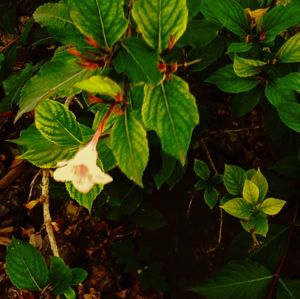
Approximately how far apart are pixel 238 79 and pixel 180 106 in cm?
42

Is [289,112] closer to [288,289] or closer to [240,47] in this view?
[240,47]

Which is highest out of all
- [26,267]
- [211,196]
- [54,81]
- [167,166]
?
[54,81]

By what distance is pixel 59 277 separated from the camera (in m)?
1.39

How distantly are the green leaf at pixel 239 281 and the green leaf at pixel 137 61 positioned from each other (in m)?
0.80

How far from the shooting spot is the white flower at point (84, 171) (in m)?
0.87

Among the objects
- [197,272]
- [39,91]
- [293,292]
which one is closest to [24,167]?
[197,272]

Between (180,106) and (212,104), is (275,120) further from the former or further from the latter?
(180,106)

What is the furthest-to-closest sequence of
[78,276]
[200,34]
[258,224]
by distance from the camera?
[78,276]
[258,224]
[200,34]

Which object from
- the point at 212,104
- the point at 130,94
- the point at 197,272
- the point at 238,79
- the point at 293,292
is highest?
the point at 130,94

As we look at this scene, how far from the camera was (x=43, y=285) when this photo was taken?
54.3 inches

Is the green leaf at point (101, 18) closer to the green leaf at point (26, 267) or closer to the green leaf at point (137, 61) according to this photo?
the green leaf at point (137, 61)

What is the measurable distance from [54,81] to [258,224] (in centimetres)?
69

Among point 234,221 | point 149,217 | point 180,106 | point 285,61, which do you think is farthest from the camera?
point 234,221

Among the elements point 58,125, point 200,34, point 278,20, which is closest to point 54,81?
point 58,125
